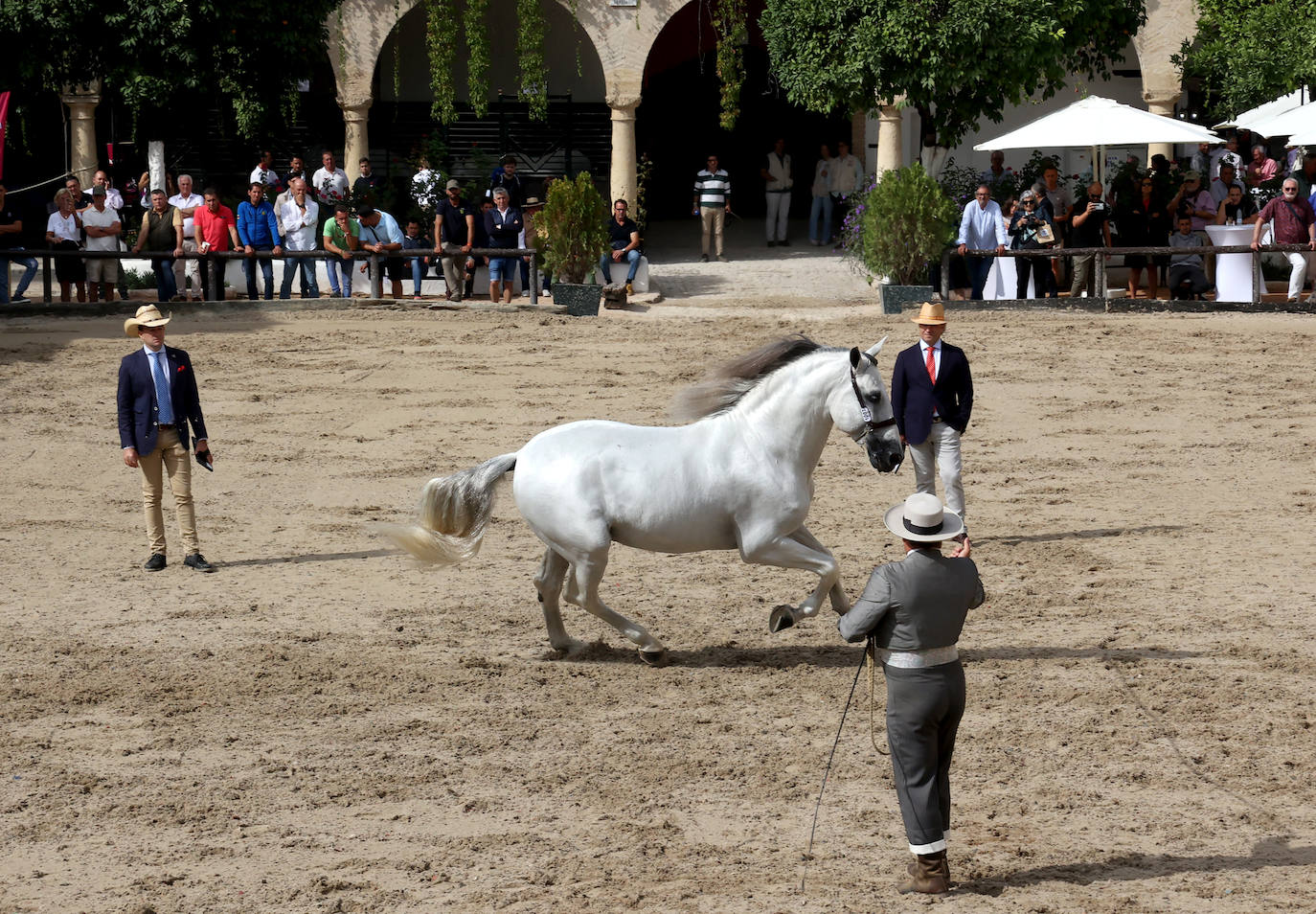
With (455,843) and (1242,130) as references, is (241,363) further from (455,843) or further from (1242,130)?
(1242,130)

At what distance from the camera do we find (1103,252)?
21.2 meters

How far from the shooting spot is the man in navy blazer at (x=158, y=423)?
11758 mm

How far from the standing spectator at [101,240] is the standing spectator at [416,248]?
391 centimetres

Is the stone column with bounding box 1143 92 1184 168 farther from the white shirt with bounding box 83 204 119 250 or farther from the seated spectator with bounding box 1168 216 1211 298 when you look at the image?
the white shirt with bounding box 83 204 119 250

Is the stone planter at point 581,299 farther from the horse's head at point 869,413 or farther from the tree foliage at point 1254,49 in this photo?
the horse's head at point 869,413

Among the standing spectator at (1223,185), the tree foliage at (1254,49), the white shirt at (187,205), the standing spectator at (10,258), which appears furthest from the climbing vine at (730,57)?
the standing spectator at (10,258)

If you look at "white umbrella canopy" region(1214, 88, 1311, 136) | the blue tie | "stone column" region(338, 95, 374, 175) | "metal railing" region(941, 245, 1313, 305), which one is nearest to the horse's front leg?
the blue tie

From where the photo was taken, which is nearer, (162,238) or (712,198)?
(162,238)

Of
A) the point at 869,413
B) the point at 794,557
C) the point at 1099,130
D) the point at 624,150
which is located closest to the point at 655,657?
the point at 794,557

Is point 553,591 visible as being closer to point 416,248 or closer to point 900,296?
point 900,296

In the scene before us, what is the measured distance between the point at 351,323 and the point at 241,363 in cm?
209

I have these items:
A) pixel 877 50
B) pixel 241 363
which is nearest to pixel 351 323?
pixel 241 363

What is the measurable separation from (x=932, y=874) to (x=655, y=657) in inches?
129

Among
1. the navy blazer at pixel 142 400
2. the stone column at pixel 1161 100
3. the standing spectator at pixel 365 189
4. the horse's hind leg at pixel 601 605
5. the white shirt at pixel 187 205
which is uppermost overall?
the stone column at pixel 1161 100
